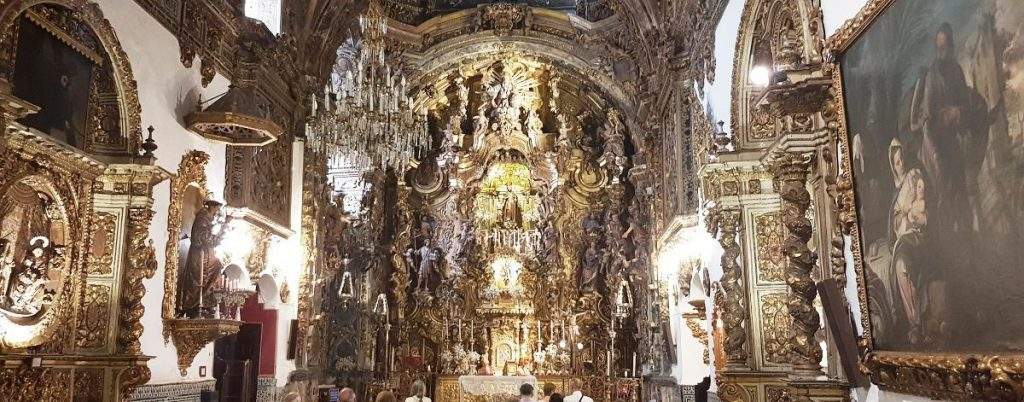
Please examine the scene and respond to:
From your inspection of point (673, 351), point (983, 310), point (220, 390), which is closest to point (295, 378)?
point (220, 390)

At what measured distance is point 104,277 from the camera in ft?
30.9

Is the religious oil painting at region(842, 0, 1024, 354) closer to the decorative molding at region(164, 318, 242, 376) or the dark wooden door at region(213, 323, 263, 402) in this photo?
the decorative molding at region(164, 318, 242, 376)

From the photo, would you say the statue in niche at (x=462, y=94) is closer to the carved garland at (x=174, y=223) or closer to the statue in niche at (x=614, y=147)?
the statue in niche at (x=614, y=147)

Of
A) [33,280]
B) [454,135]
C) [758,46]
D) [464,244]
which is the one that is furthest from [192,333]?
[454,135]

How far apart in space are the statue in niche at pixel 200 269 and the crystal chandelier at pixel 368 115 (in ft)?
7.57

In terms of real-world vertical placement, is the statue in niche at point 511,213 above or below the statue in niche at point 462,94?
below

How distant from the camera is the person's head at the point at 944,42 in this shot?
4.46 metres

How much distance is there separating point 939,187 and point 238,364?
1205 centimetres

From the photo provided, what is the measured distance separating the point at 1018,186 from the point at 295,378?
44.4ft

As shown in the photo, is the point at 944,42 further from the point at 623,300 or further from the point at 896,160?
the point at 623,300

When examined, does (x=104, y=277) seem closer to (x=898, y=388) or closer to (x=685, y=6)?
(x=898, y=388)

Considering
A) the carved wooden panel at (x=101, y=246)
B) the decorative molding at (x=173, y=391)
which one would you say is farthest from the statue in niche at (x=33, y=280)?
the decorative molding at (x=173, y=391)

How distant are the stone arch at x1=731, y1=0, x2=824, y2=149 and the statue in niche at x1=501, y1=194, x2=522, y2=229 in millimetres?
11993

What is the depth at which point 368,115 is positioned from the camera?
12.2 meters
